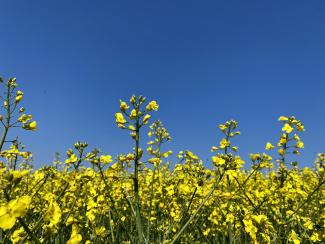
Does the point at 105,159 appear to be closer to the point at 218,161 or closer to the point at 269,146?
the point at 218,161

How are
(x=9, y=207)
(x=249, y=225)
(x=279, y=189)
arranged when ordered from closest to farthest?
1. (x=9, y=207)
2. (x=249, y=225)
3. (x=279, y=189)

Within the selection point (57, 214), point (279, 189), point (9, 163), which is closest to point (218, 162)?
point (57, 214)

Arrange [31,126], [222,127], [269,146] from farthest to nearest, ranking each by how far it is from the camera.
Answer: [269,146] → [222,127] → [31,126]

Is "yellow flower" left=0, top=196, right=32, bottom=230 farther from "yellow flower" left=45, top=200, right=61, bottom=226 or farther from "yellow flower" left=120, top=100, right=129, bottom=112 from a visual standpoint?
"yellow flower" left=120, top=100, right=129, bottom=112

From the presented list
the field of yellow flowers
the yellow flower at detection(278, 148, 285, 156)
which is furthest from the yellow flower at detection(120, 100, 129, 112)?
the yellow flower at detection(278, 148, 285, 156)

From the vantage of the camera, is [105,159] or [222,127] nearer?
[105,159]

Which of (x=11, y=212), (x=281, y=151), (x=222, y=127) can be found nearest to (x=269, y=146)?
(x=281, y=151)

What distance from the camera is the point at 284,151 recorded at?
19.9ft

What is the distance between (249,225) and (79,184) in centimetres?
160

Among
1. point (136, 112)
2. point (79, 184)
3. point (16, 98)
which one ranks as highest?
point (16, 98)

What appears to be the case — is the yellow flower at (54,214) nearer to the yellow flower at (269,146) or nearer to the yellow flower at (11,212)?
the yellow flower at (11,212)

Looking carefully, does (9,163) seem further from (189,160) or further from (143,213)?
(143,213)

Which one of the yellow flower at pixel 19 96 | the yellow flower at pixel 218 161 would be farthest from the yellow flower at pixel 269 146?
the yellow flower at pixel 19 96

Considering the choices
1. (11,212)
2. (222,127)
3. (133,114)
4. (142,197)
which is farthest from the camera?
(142,197)
